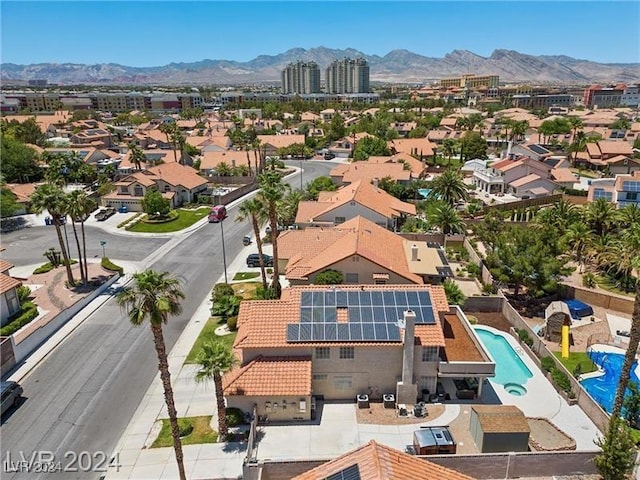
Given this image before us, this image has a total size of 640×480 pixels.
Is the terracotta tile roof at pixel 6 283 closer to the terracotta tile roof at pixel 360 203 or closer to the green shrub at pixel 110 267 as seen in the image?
the green shrub at pixel 110 267

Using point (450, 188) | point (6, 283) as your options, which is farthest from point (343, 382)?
point (450, 188)

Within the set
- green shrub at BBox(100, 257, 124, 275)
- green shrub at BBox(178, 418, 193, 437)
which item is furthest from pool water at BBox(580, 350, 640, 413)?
green shrub at BBox(100, 257, 124, 275)

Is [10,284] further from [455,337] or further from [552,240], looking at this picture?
[552,240]

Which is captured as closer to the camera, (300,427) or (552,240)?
(300,427)

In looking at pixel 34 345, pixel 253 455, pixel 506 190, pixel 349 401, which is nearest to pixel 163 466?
pixel 253 455

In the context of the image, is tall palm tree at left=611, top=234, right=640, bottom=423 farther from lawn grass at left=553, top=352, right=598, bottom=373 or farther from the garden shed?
lawn grass at left=553, top=352, right=598, bottom=373

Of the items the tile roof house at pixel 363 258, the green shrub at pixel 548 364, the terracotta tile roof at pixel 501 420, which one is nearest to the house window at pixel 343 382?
the terracotta tile roof at pixel 501 420
